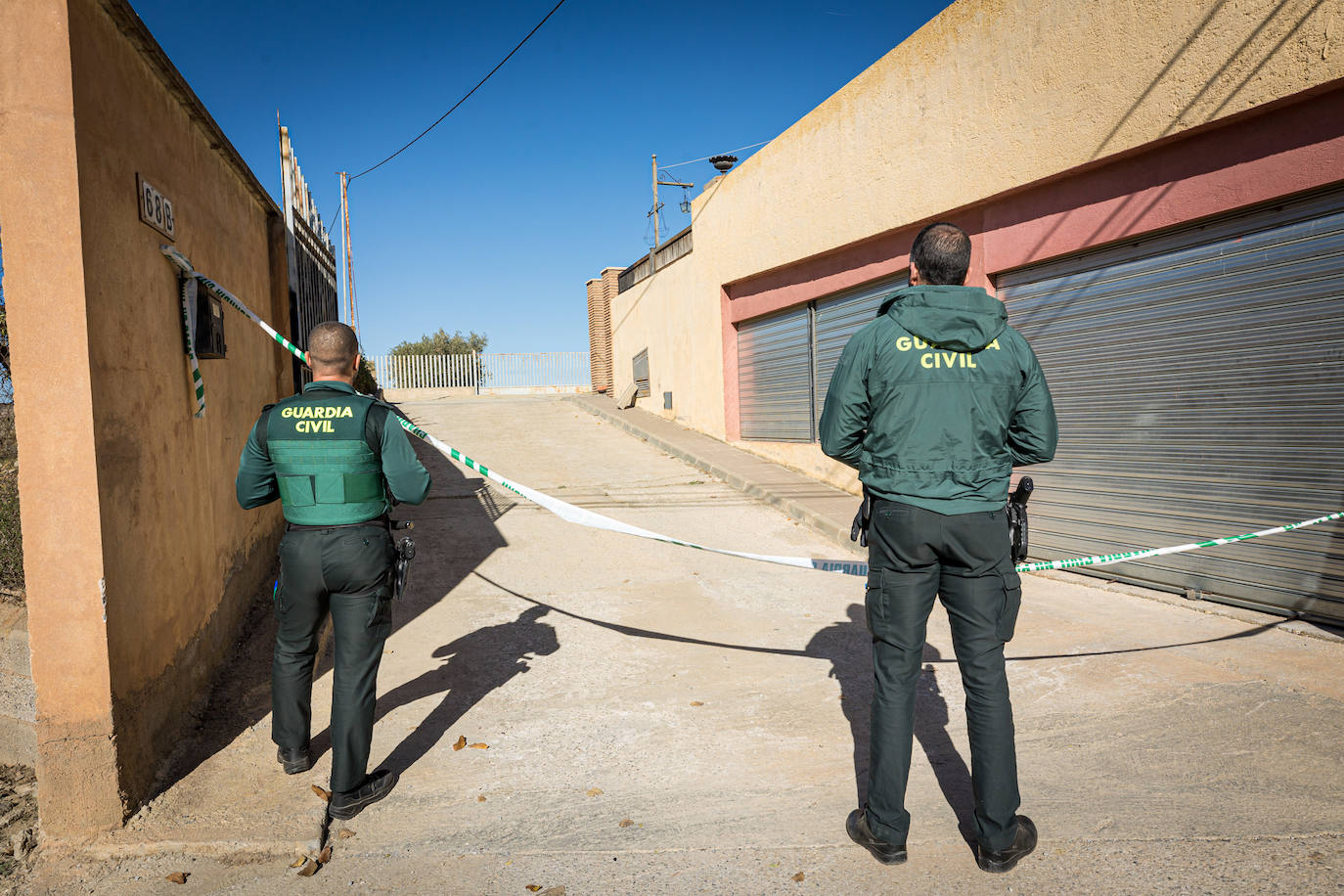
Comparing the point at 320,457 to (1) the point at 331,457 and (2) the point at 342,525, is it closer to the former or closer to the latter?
(1) the point at 331,457

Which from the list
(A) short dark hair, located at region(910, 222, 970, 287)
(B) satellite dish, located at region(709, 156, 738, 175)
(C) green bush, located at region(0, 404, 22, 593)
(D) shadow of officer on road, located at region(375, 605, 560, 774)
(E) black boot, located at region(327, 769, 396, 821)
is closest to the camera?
(A) short dark hair, located at region(910, 222, 970, 287)

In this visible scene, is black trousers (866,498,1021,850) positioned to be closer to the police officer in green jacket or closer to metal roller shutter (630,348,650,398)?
the police officer in green jacket

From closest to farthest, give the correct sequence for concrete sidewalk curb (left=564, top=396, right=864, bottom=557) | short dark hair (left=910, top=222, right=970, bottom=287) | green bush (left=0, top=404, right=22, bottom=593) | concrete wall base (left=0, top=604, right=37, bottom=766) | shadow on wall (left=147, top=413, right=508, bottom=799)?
short dark hair (left=910, top=222, right=970, bottom=287), shadow on wall (left=147, top=413, right=508, bottom=799), concrete wall base (left=0, top=604, right=37, bottom=766), green bush (left=0, top=404, right=22, bottom=593), concrete sidewalk curb (left=564, top=396, right=864, bottom=557)

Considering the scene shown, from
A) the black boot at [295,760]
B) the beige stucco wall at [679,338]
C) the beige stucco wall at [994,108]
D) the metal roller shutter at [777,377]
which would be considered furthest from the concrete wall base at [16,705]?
the beige stucco wall at [679,338]

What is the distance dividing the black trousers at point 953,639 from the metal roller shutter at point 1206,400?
13.5 feet

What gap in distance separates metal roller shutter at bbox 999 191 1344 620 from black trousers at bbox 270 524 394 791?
19.1 feet

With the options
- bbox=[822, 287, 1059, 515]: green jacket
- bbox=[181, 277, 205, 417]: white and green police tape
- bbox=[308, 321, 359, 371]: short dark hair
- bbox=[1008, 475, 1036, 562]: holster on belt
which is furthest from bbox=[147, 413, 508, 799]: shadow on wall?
bbox=[1008, 475, 1036, 562]: holster on belt

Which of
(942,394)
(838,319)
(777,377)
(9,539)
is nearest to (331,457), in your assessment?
(942,394)

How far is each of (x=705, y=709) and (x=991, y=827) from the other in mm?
1780

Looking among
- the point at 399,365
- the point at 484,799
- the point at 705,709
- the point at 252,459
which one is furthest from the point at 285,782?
the point at 399,365

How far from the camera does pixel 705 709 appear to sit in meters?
4.25

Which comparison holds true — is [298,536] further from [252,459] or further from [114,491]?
[114,491]

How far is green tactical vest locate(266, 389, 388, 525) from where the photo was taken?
3193mm

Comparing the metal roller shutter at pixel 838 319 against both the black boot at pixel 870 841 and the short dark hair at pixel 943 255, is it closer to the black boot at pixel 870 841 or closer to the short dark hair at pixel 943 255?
the short dark hair at pixel 943 255
